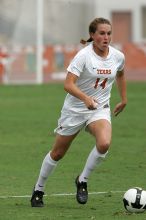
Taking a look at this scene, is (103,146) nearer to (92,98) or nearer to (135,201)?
(92,98)

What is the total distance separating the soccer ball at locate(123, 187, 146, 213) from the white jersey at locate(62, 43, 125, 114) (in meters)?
1.21

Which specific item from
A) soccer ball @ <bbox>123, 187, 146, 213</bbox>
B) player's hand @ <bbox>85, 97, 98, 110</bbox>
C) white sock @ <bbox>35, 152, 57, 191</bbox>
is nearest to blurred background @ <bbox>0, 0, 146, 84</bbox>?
white sock @ <bbox>35, 152, 57, 191</bbox>

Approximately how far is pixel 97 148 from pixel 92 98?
570mm

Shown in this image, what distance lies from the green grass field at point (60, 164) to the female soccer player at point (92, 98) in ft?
1.47

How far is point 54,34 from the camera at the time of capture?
5112 centimetres

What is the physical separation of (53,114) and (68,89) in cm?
1496

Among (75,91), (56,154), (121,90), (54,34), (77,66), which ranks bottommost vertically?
(54,34)

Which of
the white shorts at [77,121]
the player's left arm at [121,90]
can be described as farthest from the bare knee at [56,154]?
the player's left arm at [121,90]

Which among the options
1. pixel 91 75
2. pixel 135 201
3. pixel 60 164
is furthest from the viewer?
pixel 60 164

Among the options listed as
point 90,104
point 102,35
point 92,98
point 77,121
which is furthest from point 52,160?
point 102,35

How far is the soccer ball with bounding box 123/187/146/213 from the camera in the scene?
10.7 m

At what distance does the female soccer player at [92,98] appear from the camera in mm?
11344

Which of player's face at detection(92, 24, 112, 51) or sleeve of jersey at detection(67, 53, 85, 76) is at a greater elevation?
player's face at detection(92, 24, 112, 51)

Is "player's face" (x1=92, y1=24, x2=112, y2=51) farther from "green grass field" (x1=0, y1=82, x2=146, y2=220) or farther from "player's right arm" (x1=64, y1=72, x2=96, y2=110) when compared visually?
"green grass field" (x1=0, y1=82, x2=146, y2=220)
